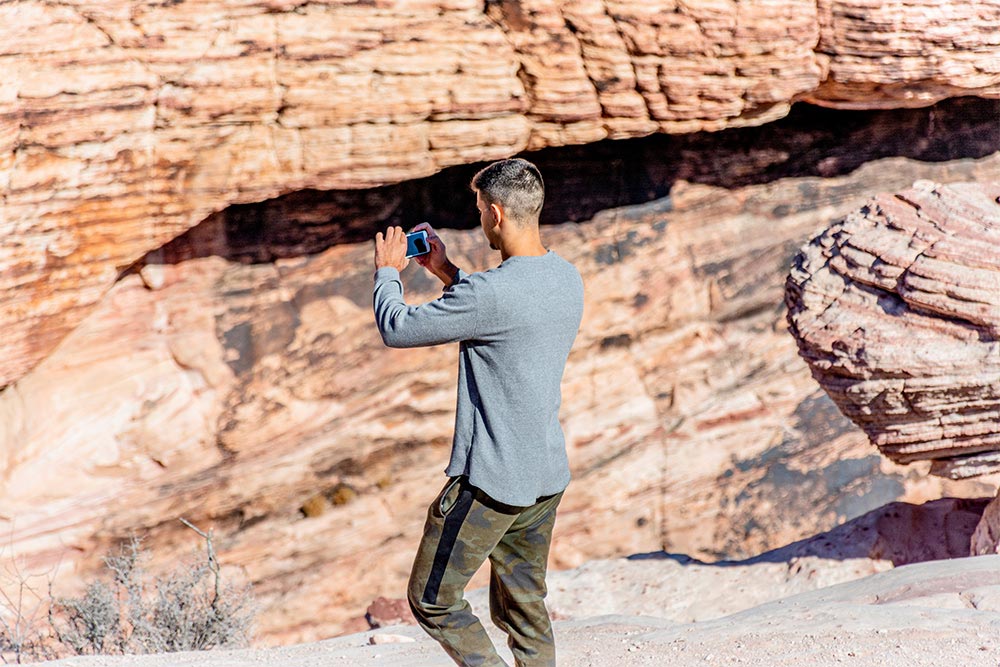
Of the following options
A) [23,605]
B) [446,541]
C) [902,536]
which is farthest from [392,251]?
[23,605]

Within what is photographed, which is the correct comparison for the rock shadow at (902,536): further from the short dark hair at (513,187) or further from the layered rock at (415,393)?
the short dark hair at (513,187)

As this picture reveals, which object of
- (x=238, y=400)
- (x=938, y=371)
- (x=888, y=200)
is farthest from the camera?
→ (x=238, y=400)

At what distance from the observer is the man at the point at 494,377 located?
8.16 ft

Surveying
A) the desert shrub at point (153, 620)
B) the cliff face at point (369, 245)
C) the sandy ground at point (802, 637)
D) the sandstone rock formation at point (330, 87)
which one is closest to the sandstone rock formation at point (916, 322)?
the sandy ground at point (802, 637)

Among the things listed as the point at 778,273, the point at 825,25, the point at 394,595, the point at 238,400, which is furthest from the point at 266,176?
the point at 778,273

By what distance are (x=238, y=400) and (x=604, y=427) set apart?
2.77 metres

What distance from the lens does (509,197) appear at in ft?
8.41

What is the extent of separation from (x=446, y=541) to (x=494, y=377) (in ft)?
1.48

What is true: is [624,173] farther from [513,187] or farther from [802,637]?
[513,187]

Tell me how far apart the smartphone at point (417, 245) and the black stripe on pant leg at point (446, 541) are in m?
0.66

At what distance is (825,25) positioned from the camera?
636cm

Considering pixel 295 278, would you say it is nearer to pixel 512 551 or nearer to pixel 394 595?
pixel 394 595

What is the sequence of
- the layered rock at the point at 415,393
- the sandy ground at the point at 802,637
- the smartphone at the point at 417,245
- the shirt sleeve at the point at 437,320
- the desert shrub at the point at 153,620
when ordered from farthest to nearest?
1. the layered rock at the point at 415,393
2. the desert shrub at the point at 153,620
3. the sandy ground at the point at 802,637
4. the smartphone at the point at 417,245
5. the shirt sleeve at the point at 437,320

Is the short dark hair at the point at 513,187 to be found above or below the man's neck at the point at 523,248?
above
